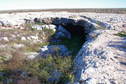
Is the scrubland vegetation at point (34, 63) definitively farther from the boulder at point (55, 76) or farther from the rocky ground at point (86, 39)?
the rocky ground at point (86, 39)

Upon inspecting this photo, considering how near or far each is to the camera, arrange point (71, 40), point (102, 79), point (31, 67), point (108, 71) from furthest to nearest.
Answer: point (71, 40) < point (31, 67) < point (108, 71) < point (102, 79)

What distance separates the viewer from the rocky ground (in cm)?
789

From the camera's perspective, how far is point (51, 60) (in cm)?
1193

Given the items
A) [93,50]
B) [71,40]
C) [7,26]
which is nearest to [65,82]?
[93,50]

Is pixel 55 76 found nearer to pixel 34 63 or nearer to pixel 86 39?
pixel 34 63

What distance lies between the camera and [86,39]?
18484 mm

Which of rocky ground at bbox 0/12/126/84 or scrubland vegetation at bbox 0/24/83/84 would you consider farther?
scrubland vegetation at bbox 0/24/83/84

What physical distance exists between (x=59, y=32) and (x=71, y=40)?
1809 mm

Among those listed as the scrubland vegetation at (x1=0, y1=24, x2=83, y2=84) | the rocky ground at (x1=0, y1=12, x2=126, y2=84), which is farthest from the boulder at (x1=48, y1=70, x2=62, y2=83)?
the rocky ground at (x1=0, y1=12, x2=126, y2=84)

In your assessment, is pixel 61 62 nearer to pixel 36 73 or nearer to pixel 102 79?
pixel 36 73

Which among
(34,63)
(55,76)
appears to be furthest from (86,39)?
(55,76)

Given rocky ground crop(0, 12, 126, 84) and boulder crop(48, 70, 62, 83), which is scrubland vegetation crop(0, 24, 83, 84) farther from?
rocky ground crop(0, 12, 126, 84)

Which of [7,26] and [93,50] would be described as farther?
[7,26]

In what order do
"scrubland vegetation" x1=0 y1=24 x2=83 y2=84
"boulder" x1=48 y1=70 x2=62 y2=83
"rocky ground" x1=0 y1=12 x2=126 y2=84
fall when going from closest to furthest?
"rocky ground" x1=0 y1=12 x2=126 y2=84 < "boulder" x1=48 y1=70 x2=62 y2=83 < "scrubland vegetation" x1=0 y1=24 x2=83 y2=84
